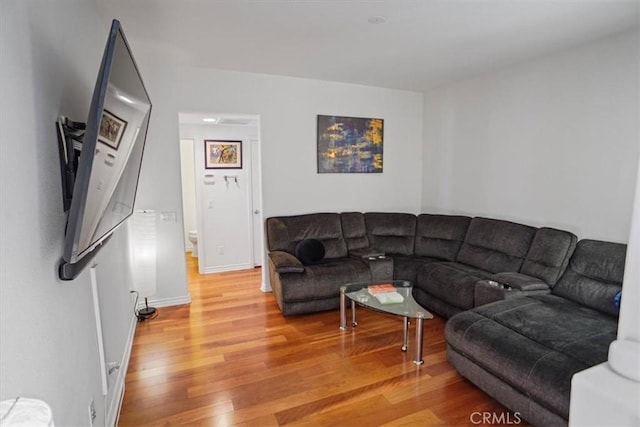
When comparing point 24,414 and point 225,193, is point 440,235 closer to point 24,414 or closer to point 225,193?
point 225,193

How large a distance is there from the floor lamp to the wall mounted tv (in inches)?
A: 76.1

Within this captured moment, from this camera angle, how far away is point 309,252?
150 inches

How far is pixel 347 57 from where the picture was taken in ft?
10.8

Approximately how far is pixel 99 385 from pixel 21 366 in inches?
41.5

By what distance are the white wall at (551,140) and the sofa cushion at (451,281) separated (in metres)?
0.87

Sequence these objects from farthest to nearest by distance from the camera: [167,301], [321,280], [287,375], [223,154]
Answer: [223,154]
[167,301]
[321,280]
[287,375]

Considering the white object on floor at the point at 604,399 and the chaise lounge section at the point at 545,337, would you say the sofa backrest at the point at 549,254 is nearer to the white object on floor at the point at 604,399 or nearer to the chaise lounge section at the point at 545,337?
the chaise lounge section at the point at 545,337

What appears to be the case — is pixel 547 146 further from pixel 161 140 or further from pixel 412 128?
pixel 161 140

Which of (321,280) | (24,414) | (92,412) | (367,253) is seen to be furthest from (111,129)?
(367,253)

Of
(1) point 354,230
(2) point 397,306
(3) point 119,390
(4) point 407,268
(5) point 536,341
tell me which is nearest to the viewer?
(5) point 536,341

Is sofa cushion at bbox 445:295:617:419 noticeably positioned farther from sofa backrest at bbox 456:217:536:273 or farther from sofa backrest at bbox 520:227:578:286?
sofa backrest at bbox 456:217:536:273

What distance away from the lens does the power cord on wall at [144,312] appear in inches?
134

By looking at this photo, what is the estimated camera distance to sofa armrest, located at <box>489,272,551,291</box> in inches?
110

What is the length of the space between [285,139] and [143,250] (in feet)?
6.57
